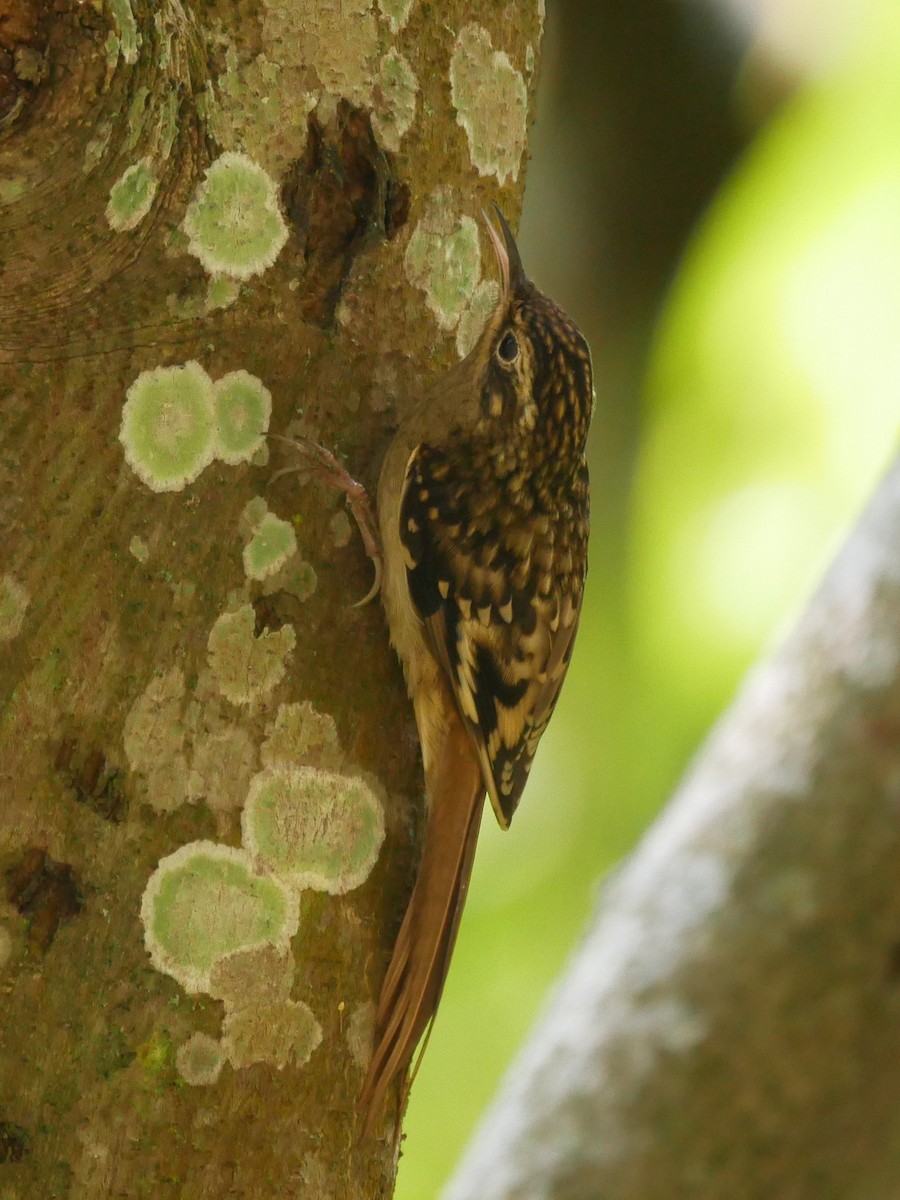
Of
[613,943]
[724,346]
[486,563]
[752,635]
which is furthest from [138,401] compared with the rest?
[724,346]

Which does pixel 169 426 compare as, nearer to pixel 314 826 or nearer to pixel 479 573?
pixel 314 826

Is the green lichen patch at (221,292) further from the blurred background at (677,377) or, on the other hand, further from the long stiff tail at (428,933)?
the blurred background at (677,377)

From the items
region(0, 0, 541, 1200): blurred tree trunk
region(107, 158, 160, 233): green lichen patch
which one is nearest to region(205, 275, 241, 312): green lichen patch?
region(0, 0, 541, 1200): blurred tree trunk

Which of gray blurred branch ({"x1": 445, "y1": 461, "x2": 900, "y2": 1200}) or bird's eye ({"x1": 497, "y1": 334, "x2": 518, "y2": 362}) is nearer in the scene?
gray blurred branch ({"x1": 445, "y1": 461, "x2": 900, "y2": 1200})

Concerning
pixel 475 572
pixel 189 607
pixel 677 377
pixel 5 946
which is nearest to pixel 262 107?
pixel 189 607

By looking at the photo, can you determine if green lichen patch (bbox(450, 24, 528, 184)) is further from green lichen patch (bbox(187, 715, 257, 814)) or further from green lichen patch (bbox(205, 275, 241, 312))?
green lichen patch (bbox(187, 715, 257, 814))

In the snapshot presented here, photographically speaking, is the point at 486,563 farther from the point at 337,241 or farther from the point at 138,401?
the point at 138,401

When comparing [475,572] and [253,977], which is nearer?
[253,977]

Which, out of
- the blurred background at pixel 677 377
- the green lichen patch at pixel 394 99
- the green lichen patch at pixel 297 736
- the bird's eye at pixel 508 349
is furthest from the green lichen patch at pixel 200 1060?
the blurred background at pixel 677 377
